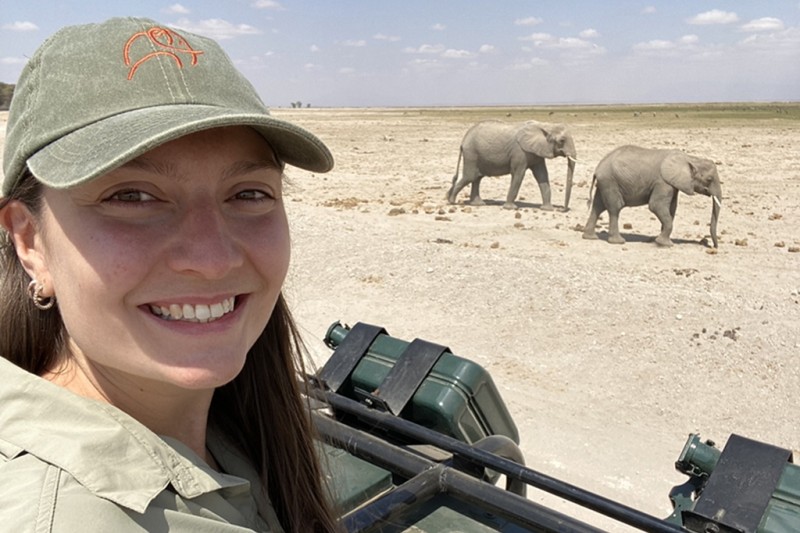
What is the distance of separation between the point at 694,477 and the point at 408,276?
236 inches

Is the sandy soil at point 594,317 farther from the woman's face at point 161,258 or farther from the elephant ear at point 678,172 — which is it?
the woman's face at point 161,258

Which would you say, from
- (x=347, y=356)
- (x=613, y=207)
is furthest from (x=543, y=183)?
(x=347, y=356)

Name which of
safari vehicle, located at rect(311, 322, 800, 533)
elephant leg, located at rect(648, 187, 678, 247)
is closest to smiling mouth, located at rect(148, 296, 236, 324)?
safari vehicle, located at rect(311, 322, 800, 533)

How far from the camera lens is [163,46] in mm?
1245

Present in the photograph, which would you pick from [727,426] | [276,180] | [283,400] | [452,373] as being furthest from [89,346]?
[727,426]

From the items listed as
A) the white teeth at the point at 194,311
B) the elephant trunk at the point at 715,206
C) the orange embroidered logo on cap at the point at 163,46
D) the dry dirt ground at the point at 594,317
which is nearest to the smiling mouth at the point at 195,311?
the white teeth at the point at 194,311

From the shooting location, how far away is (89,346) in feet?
4.03

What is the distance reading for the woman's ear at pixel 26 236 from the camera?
50.3 inches

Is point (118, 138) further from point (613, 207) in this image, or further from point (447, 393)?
point (613, 207)

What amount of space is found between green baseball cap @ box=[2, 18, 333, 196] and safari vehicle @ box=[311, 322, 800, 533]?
117cm

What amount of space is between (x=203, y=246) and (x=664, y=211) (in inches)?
457

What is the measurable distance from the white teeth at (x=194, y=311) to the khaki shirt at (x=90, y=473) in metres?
0.17

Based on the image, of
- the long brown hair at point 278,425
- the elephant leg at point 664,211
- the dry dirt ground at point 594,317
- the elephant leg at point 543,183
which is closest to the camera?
the long brown hair at point 278,425

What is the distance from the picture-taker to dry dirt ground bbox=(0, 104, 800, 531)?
521 cm
